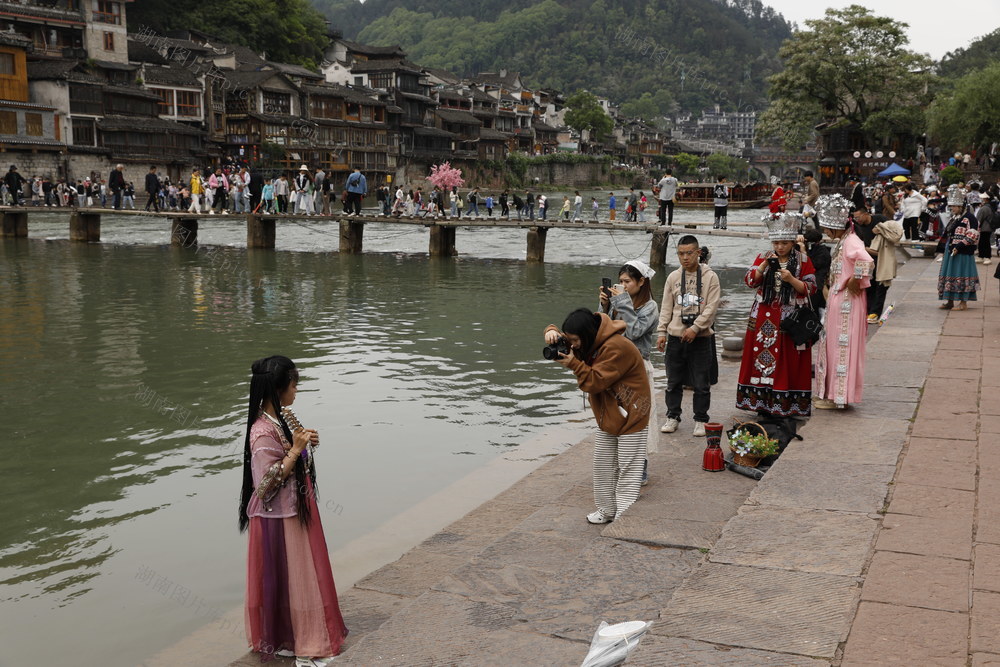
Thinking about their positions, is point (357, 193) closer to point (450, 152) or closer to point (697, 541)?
point (697, 541)

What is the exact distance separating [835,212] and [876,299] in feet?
20.5

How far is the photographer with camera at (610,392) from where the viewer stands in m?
5.61

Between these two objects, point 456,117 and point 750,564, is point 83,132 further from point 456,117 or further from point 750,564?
point 750,564

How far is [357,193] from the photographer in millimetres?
31000

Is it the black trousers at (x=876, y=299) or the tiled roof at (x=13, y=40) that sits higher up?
the tiled roof at (x=13, y=40)

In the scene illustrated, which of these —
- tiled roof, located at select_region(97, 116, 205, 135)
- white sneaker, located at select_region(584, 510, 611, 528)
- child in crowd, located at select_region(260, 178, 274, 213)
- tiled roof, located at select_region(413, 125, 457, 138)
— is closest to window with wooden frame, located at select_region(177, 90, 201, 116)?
tiled roof, located at select_region(97, 116, 205, 135)

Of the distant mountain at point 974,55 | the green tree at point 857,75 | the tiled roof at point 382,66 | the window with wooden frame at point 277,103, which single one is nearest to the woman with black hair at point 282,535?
the green tree at point 857,75

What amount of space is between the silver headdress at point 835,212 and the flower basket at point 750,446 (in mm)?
1822

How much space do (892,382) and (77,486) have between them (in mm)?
7791

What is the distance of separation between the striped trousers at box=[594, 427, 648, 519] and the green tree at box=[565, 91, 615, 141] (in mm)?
116229

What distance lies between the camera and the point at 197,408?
11.6m

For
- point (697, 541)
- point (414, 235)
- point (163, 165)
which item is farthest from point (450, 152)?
point (697, 541)

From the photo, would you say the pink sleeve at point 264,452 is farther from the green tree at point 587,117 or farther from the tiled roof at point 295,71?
the green tree at point 587,117

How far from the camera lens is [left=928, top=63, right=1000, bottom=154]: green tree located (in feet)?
145
